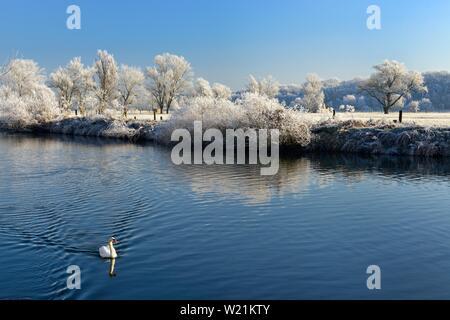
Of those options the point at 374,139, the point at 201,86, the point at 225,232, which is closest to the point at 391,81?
the point at 201,86

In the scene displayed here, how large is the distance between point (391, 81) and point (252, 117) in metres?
56.0

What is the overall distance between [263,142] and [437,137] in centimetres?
1523

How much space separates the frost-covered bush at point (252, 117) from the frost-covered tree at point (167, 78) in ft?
184

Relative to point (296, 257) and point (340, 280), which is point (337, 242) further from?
point (340, 280)

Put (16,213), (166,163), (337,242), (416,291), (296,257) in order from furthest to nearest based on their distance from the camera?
1. (166,163)
2. (16,213)
3. (337,242)
4. (296,257)
5. (416,291)

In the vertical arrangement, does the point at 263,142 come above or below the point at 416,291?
above

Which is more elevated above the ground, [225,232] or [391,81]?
[391,81]

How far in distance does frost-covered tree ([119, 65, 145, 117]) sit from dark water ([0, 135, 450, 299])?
7447cm

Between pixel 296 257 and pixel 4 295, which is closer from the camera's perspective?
pixel 4 295

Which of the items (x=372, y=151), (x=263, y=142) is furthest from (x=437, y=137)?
(x=263, y=142)

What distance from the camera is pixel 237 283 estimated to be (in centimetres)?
1316

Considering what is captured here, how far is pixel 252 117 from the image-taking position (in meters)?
45.8

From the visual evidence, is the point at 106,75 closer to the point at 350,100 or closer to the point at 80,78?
the point at 80,78

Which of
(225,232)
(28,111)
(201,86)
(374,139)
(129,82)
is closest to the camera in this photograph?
(225,232)
